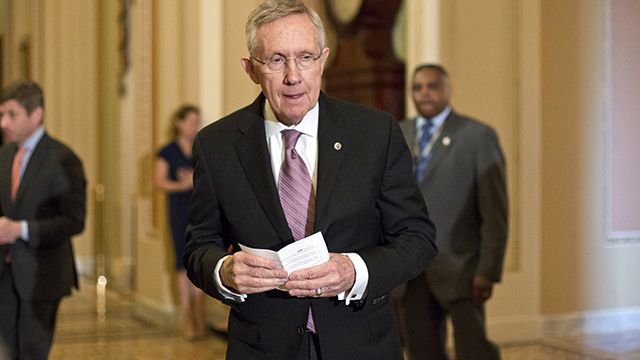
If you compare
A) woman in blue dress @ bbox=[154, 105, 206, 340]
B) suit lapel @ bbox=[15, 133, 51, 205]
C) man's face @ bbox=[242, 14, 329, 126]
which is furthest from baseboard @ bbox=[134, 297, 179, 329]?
man's face @ bbox=[242, 14, 329, 126]

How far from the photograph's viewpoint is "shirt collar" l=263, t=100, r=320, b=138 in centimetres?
267

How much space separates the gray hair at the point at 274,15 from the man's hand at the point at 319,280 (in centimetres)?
51

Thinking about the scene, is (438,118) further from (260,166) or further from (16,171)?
(260,166)

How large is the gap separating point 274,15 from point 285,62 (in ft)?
0.36

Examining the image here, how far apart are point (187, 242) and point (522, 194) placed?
5.35 metres

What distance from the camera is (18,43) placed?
1866 centimetres

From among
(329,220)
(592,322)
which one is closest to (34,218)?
(329,220)

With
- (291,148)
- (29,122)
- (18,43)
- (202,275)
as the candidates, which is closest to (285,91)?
(291,148)

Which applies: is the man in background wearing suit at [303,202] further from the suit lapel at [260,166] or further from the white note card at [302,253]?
the white note card at [302,253]

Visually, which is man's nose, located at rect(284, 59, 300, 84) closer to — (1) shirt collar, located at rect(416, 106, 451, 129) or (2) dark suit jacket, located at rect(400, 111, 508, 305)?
(2) dark suit jacket, located at rect(400, 111, 508, 305)

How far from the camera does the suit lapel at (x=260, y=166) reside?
260 centimetres

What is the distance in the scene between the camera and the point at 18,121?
197 inches

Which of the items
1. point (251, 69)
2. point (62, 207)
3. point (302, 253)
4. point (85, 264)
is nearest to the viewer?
point (302, 253)

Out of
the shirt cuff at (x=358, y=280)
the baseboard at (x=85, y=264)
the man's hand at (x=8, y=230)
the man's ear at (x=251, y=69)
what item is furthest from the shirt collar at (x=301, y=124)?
the baseboard at (x=85, y=264)
